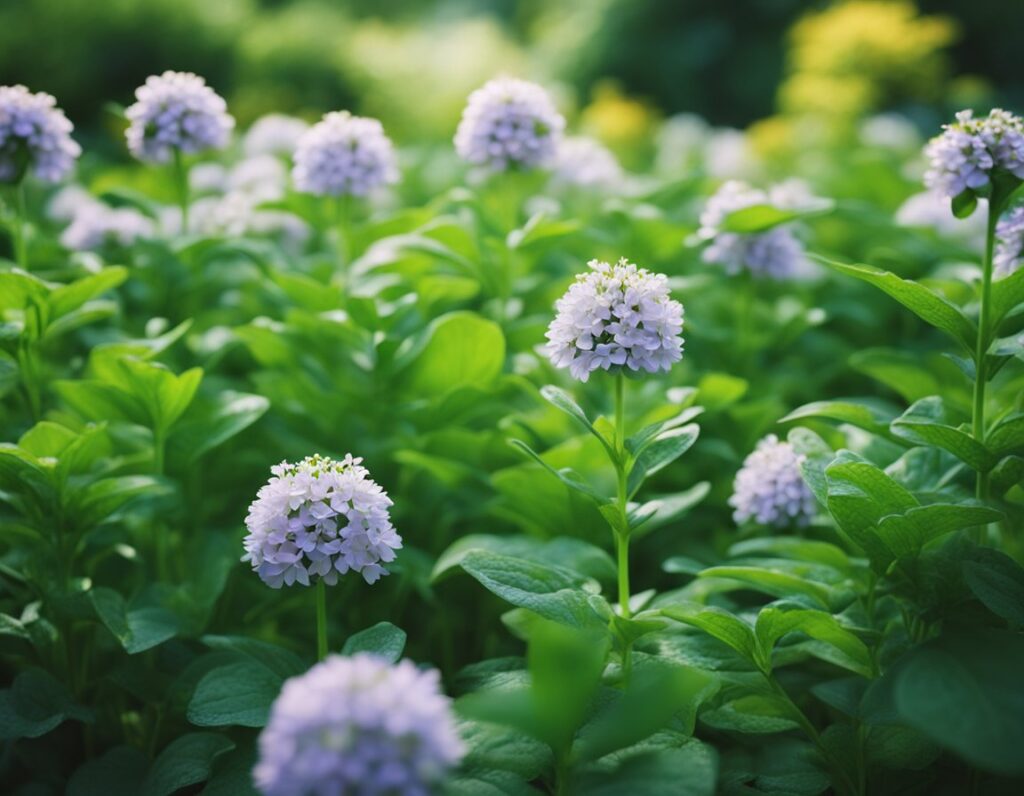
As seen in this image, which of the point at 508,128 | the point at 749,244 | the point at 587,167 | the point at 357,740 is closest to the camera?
the point at 357,740

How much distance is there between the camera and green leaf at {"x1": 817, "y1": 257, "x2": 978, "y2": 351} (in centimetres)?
173

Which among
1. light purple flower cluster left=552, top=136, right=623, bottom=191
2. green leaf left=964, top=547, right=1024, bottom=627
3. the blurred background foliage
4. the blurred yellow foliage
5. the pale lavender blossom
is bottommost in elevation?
green leaf left=964, top=547, right=1024, bottom=627

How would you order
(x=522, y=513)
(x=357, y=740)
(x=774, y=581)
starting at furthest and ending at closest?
(x=522, y=513)
(x=774, y=581)
(x=357, y=740)

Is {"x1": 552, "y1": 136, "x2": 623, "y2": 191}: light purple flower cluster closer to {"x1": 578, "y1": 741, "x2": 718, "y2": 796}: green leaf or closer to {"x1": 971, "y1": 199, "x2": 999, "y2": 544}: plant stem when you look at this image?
{"x1": 971, "y1": 199, "x2": 999, "y2": 544}: plant stem

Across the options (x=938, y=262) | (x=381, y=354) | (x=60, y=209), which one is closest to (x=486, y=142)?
(x=381, y=354)

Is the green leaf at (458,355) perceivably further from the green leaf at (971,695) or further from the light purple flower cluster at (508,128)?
the green leaf at (971,695)

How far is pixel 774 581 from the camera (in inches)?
71.3

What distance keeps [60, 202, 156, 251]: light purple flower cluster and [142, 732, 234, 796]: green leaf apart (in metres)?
1.67

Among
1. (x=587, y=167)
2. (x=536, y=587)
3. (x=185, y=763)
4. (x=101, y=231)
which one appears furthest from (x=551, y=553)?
(x=587, y=167)

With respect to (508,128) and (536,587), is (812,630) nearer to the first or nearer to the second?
(536,587)

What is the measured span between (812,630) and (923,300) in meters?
0.62

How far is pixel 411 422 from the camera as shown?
2492 millimetres

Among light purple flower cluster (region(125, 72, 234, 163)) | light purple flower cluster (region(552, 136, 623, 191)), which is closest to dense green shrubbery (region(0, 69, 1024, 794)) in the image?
light purple flower cluster (region(125, 72, 234, 163))

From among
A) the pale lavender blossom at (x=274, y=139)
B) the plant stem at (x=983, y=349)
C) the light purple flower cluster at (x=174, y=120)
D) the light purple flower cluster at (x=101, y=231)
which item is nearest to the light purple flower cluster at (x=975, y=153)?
the plant stem at (x=983, y=349)
